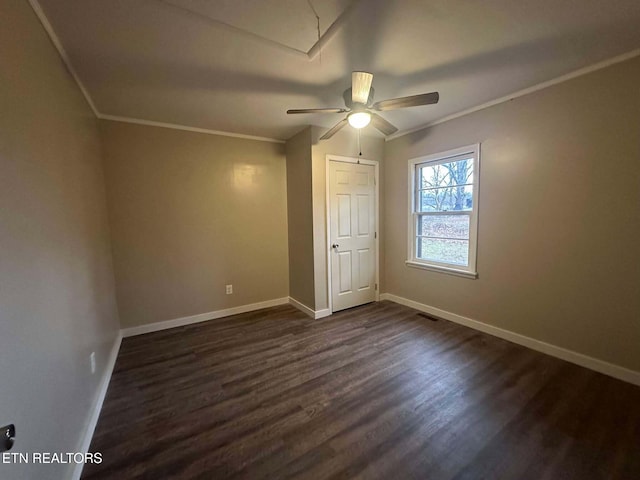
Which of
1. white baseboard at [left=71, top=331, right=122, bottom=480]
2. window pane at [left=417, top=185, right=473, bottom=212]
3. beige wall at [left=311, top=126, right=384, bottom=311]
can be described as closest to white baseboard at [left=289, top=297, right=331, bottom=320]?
beige wall at [left=311, top=126, right=384, bottom=311]

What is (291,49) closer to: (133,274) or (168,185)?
(168,185)

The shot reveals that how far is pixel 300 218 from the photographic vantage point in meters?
3.61

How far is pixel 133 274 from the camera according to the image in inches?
119

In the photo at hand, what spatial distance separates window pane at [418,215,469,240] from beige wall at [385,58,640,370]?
0.23 metres

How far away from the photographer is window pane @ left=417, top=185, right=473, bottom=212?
3.06 m

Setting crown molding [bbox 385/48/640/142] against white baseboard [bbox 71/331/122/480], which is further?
crown molding [bbox 385/48/640/142]

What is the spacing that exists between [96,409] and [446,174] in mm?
3959

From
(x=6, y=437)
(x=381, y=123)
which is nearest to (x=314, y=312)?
(x=381, y=123)

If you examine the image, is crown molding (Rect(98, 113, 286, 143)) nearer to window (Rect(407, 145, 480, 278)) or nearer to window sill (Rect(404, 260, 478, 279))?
window (Rect(407, 145, 480, 278))

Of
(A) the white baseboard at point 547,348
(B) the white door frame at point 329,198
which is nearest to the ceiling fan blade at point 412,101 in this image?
(B) the white door frame at point 329,198

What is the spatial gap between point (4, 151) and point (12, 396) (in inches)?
36.0

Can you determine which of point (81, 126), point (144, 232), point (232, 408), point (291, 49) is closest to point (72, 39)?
point (81, 126)

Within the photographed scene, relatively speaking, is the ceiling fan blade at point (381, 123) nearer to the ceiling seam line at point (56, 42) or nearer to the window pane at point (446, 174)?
the window pane at point (446, 174)

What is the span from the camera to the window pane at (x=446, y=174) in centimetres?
304
